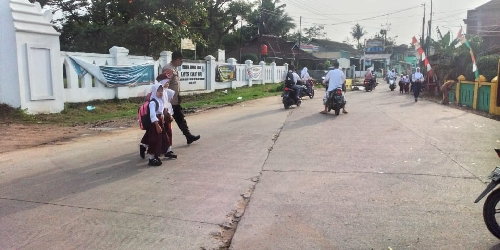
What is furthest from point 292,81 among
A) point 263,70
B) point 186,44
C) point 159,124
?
point 263,70

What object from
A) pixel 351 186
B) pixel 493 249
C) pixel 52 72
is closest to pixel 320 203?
pixel 351 186

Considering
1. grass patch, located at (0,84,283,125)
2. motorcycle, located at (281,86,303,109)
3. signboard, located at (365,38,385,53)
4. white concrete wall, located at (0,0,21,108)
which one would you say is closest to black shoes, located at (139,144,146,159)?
grass patch, located at (0,84,283,125)

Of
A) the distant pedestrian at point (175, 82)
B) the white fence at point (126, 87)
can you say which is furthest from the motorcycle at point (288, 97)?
the distant pedestrian at point (175, 82)

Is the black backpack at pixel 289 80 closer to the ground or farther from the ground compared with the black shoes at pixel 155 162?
farther from the ground

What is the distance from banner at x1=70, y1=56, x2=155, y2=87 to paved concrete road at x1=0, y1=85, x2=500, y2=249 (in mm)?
6347

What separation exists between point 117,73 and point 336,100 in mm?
8555

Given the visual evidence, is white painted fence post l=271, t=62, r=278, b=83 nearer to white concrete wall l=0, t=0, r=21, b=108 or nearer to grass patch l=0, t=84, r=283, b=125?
grass patch l=0, t=84, r=283, b=125

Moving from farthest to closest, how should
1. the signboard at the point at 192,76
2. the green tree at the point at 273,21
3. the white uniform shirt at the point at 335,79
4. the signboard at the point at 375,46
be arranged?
1. the signboard at the point at 375,46
2. the green tree at the point at 273,21
3. the signboard at the point at 192,76
4. the white uniform shirt at the point at 335,79

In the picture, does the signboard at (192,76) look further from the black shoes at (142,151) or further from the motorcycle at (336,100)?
the black shoes at (142,151)

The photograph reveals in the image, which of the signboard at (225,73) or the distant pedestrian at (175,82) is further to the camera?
the signboard at (225,73)

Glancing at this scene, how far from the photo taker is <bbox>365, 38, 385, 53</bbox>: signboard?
7862cm

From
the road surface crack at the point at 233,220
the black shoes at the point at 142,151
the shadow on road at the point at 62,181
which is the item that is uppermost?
the black shoes at the point at 142,151

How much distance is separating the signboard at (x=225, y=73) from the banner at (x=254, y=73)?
8.63 ft

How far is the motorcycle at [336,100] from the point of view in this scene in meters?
13.2
